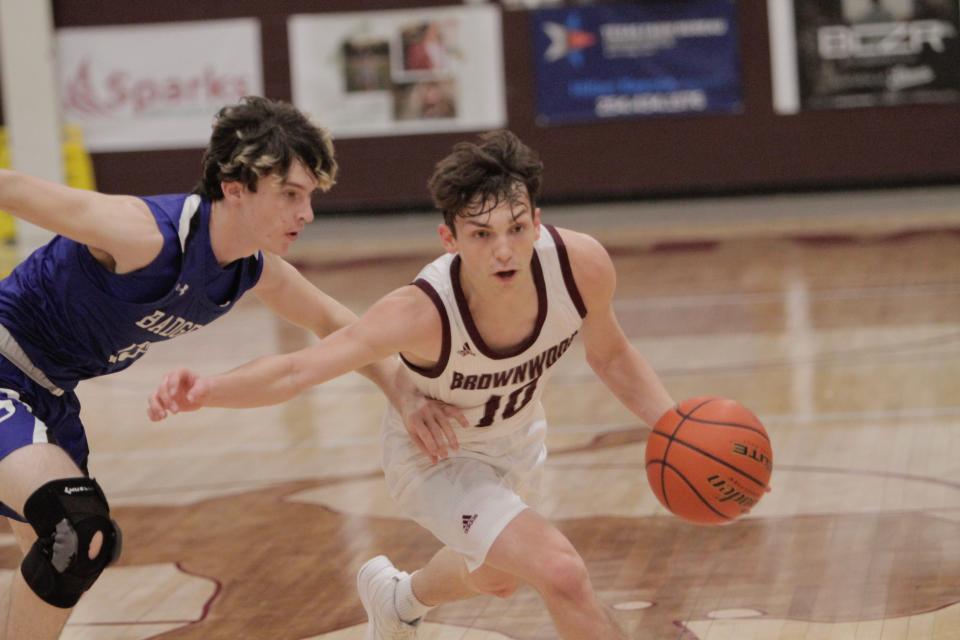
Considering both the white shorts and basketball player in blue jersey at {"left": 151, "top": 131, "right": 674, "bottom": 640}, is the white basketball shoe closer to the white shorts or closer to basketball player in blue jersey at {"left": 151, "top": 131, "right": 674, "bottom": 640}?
basketball player in blue jersey at {"left": 151, "top": 131, "right": 674, "bottom": 640}

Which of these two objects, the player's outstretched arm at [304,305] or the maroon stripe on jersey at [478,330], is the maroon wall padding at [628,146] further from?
the maroon stripe on jersey at [478,330]

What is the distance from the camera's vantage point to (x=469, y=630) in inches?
185

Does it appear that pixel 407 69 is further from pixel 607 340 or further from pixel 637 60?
pixel 607 340

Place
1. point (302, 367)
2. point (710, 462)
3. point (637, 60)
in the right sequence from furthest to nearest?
point (637, 60)
point (710, 462)
point (302, 367)

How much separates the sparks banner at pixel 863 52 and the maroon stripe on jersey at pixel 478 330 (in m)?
12.9

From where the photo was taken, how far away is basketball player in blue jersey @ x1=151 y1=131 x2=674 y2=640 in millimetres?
3648

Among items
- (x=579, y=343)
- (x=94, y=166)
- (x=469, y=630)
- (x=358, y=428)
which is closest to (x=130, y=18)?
(x=94, y=166)

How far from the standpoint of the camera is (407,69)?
16.9 m

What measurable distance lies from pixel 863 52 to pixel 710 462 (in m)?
13.0

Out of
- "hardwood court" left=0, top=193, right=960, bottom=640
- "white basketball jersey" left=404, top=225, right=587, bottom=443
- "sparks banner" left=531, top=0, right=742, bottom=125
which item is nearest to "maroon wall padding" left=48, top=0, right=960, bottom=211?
"sparks banner" left=531, top=0, right=742, bottom=125

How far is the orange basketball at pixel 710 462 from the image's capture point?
3.93 metres

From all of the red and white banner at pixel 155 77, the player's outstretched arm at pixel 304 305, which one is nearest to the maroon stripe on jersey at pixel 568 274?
the player's outstretched arm at pixel 304 305

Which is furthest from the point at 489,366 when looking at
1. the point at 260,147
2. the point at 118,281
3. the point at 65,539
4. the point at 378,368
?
the point at 65,539

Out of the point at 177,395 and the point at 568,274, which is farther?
the point at 568,274
